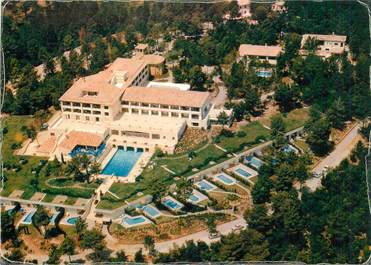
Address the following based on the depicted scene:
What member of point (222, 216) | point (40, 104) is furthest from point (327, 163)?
point (40, 104)

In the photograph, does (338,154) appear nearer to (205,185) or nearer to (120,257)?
(205,185)

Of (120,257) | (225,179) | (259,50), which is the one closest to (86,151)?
(225,179)

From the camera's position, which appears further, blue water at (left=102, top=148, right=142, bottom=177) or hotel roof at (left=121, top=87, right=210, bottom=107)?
hotel roof at (left=121, top=87, right=210, bottom=107)

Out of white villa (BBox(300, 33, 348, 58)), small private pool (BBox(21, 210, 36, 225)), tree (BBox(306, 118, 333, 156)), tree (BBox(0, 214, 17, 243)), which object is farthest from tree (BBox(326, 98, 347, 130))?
tree (BBox(0, 214, 17, 243))

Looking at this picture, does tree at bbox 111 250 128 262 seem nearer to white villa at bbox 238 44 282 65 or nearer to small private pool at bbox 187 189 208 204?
small private pool at bbox 187 189 208 204

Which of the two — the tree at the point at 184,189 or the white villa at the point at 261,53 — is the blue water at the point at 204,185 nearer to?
the tree at the point at 184,189

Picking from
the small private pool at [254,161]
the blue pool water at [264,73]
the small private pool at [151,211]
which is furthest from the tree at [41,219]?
the blue pool water at [264,73]

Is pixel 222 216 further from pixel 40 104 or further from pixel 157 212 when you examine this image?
pixel 40 104
